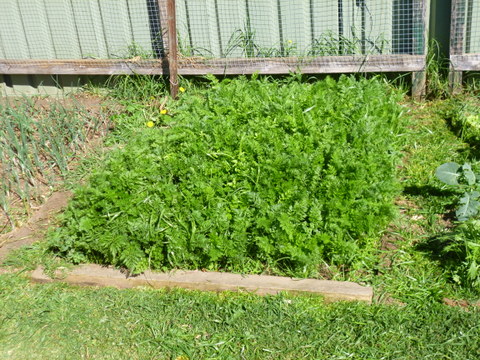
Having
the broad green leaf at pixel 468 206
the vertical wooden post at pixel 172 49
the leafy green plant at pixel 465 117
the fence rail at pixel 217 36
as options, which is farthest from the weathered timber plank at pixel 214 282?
the fence rail at pixel 217 36

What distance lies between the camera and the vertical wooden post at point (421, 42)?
5.95 m

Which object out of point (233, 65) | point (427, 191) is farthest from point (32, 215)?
point (427, 191)

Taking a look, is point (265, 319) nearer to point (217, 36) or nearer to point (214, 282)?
point (214, 282)

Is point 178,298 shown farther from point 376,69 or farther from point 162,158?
point 376,69

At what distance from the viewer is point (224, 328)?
3504 millimetres

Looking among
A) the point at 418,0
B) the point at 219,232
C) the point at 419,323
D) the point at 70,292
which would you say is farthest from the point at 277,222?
the point at 418,0

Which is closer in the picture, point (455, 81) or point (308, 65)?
point (455, 81)

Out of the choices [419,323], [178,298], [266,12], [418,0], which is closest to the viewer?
[419,323]

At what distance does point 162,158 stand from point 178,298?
4.22ft

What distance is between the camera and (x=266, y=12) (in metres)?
6.53

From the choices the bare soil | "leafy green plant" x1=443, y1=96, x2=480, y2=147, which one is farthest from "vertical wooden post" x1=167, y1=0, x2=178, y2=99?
"leafy green plant" x1=443, y1=96, x2=480, y2=147

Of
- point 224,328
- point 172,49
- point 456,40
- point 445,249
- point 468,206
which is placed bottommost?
point 224,328

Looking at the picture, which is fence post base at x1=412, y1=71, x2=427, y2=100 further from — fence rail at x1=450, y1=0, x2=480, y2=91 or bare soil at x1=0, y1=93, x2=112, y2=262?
bare soil at x1=0, y1=93, x2=112, y2=262

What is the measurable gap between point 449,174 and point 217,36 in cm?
338
